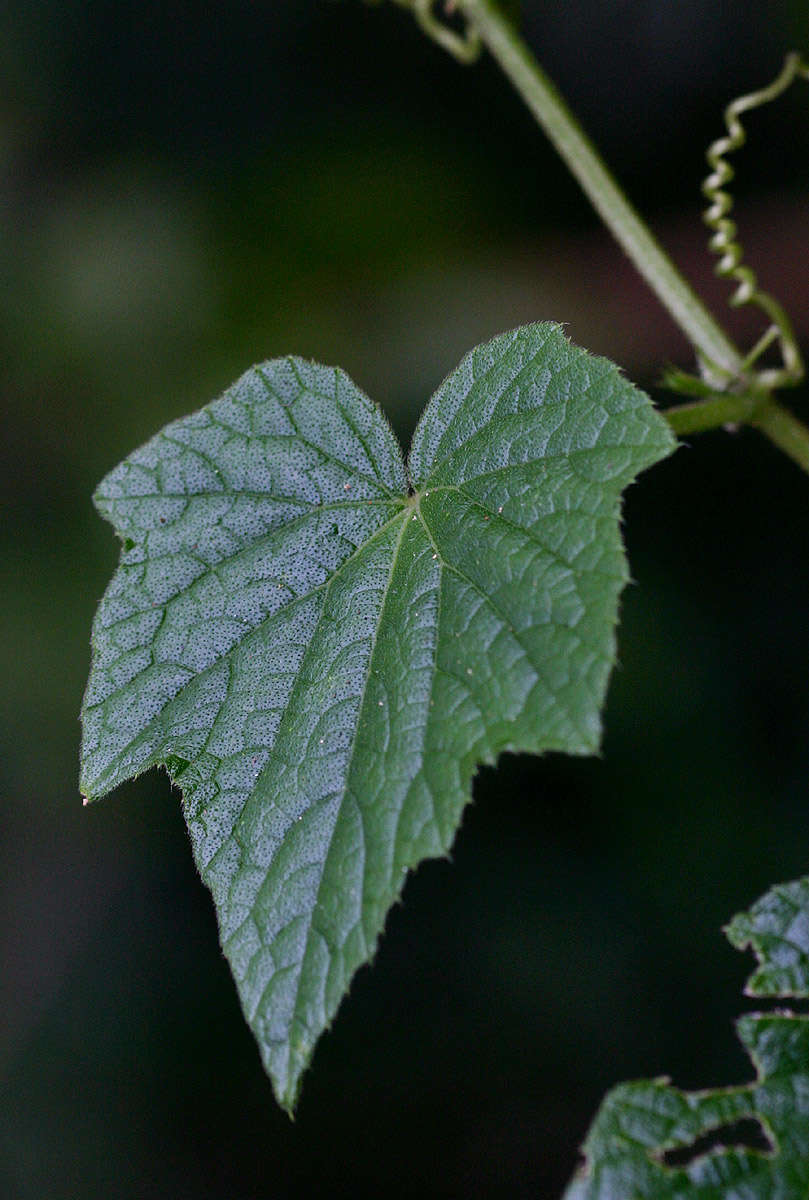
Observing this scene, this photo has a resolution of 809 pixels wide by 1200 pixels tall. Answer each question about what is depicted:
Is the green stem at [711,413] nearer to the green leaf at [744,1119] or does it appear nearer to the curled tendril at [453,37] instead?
the green leaf at [744,1119]

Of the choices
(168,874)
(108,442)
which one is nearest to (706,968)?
(168,874)

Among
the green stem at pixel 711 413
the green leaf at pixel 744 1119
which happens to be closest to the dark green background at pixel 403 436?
the green stem at pixel 711 413

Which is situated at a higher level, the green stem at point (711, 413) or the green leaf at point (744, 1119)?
the green stem at point (711, 413)

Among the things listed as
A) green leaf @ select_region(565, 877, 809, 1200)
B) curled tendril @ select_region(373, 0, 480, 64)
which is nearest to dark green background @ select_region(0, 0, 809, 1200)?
curled tendril @ select_region(373, 0, 480, 64)

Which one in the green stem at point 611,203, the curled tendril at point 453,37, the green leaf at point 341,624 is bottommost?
the green leaf at point 341,624

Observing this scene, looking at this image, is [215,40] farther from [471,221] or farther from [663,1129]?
[663,1129]

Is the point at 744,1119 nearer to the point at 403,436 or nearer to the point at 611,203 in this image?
the point at 611,203

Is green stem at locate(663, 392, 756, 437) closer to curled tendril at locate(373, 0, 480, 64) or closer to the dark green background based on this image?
curled tendril at locate(373, 0, 480, 64)
